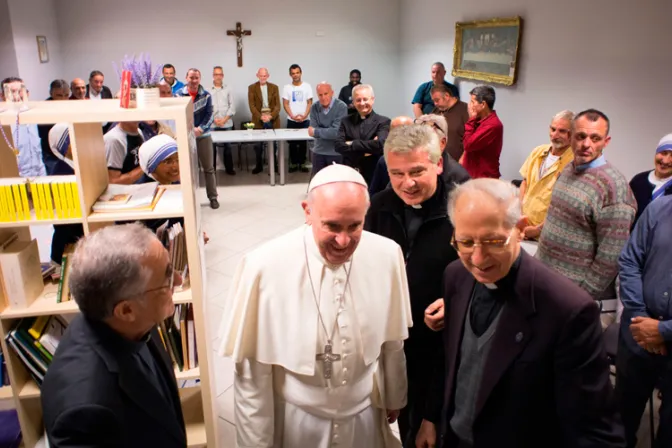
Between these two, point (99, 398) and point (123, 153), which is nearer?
point (99, 398)

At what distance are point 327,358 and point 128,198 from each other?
52.2 inches

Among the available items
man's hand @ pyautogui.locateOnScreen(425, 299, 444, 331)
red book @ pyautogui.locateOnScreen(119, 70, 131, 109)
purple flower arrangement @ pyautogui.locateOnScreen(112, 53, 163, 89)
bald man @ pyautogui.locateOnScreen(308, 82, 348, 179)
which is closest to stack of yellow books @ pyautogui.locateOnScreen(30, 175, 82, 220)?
red book @ pyautogui.locateOnScreen(119, 70, 131, 109)

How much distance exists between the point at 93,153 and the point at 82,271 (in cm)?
129

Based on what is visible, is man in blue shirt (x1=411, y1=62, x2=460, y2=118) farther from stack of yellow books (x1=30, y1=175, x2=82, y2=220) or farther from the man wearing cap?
stack of yellow books (x1=30, y1=175, x2=82, y2=220)

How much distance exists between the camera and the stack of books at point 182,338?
2.56 m

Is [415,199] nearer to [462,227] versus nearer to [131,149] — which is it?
[462,227]

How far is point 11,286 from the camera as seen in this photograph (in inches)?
91.2

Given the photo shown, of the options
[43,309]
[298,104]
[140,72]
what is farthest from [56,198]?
[298,104]

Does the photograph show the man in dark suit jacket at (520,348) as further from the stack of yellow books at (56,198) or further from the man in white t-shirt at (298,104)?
the man in white t-shirt at (298,104)

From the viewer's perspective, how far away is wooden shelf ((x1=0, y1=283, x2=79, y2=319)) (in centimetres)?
234

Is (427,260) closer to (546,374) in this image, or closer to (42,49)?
(546,374)

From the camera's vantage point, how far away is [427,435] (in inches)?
73.5

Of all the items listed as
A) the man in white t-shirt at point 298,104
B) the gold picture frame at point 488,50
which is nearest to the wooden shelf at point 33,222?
the gold picture frame at point 488,50

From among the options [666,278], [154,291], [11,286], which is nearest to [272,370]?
[154,291]
